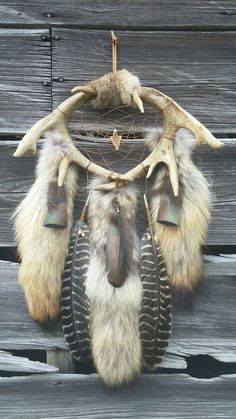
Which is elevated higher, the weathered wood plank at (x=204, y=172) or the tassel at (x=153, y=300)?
the weathered wood plank at (x=204, y=172)

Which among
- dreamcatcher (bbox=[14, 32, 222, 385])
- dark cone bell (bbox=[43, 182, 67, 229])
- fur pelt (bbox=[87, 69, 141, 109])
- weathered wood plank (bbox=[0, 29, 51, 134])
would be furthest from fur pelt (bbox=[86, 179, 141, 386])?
weathered wood plank (bbox=[0, 29, 51, 134])

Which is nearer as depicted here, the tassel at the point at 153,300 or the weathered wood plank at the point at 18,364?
→ the tassel at the point at 153,300

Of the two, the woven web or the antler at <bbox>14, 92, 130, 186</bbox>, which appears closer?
the antler at <bbox>14, 92, 130, 186</bbox>

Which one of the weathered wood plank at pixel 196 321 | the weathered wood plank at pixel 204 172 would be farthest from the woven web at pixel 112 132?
the weathered wood plank at pixel 196 321

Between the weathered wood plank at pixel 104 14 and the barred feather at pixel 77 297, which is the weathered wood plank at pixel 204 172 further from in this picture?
the weathered wood plank at pixel 104 14

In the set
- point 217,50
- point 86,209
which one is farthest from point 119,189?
point 217,50

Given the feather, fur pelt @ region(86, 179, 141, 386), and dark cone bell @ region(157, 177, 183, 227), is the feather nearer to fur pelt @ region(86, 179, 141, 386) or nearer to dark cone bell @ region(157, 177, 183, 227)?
fur pelt @ region(86, 179, 141, 386)
